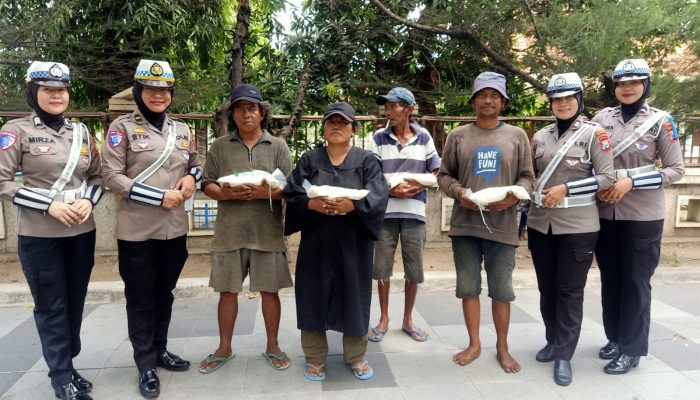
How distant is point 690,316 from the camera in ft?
14.4

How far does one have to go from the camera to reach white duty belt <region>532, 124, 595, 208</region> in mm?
3074

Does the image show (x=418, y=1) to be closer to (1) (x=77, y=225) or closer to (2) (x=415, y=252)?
(2) (x=415, y=252)

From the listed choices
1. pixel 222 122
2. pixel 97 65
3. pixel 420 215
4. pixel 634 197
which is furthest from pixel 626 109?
pixel 97 65

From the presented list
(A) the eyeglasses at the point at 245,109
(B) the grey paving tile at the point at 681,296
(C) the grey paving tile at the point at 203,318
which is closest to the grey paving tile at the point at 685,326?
(B) the grey paving tile at the point at 681,296

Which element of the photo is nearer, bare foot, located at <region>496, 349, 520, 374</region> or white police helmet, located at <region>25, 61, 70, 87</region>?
white police helmet, located at <region>25, 61, 70, 87</region>

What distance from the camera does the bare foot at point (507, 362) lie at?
3.29 m

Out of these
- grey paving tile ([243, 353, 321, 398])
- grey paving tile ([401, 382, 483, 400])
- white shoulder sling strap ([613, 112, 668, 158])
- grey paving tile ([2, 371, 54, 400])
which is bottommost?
grey paving tile ([2, 371, 54, 400])

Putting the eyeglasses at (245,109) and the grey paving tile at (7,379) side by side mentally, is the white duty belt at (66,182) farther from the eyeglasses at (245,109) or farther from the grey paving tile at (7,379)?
the grey paving tile at (7,379)

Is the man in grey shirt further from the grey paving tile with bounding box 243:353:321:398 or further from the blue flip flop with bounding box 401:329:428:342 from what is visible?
the grey paving tile with bounding box 243:353:321:398

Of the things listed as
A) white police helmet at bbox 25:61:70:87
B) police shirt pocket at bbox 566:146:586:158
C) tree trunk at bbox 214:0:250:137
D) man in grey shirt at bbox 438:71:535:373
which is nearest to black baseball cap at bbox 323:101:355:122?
man in grey shirt at bbox 438:71:535:373

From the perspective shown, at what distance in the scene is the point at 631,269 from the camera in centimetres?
322

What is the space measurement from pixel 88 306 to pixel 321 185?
3.17m

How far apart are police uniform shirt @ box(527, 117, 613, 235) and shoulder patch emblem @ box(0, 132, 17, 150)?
3.23m

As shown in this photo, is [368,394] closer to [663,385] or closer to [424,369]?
[424,369]
